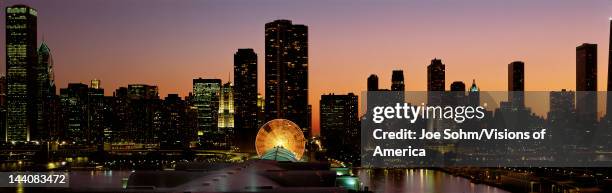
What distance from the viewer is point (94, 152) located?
120000mm

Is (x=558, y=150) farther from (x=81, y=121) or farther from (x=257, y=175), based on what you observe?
(x=257, y=175)

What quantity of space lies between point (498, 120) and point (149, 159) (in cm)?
5055

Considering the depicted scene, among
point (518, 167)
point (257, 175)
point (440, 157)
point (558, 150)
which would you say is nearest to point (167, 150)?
point (440, 157)

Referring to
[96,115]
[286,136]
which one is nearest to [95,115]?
[96,115]

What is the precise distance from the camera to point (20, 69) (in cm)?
12131

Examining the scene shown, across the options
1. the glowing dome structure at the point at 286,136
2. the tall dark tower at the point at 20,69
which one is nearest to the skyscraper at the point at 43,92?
the tall dark tower at the point at 20,69

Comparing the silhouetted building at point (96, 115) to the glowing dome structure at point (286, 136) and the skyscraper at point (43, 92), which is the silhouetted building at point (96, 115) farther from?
the glowing dome structure at point (286, 136)

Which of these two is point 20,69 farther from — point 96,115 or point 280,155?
point 280,155

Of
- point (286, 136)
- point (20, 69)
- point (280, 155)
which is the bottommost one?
point (280, 155)

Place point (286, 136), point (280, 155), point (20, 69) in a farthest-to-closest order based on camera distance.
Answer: point (20, 69), point (286, 136), point (280, 155)

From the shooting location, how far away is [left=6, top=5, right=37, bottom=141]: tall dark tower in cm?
11812

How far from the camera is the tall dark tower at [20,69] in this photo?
118 metres

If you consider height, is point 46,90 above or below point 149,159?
above

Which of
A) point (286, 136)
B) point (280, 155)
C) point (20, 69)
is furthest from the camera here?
point (20, 69)
